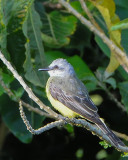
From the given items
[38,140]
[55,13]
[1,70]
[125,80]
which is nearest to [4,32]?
[1,70]

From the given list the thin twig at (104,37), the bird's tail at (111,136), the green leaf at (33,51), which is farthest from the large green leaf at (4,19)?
the bird's tail at (111,136)

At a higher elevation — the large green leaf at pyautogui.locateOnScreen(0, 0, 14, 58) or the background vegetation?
the large green leaf at pyautogui.locateOnScreen(0, 0, 14, 58)

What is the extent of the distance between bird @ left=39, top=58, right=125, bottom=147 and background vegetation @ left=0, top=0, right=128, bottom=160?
0.14 m

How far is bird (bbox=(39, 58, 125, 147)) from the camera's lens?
4363mm

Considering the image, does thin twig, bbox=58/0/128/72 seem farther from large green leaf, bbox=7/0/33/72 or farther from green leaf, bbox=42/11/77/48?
green leaf, bbox=42/11/77/48

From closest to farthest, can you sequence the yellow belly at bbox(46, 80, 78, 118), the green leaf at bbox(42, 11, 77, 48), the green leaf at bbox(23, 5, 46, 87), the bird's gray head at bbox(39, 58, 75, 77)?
the yellow belly at bbox(46, 80, 78, 118)
the green leaf at bbox(23, 5, 46, 87)
the bird's gray head at bbox(39, 58, 75, 77)
the green leaf at bbox(42, 11, 77, 48)

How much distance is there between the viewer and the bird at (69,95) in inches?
172

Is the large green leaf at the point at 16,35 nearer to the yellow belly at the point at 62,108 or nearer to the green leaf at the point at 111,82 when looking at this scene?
the yellow belly at the point at 62,108

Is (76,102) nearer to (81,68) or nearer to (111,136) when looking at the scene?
(111,136)

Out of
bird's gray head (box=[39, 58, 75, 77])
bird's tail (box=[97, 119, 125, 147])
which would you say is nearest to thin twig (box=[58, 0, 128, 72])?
bird's tail (box=[97, 119, 125, 147])

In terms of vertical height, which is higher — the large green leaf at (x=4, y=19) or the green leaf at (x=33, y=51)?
the large green leaf at (x=4, y=19)

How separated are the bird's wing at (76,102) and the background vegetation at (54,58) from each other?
197 millimetres

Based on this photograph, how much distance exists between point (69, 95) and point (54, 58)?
0.86 meters

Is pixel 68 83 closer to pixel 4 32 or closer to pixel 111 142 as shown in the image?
pixel 4 32
